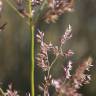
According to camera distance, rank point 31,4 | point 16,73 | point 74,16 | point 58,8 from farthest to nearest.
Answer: point 74,16, point 16,73, point 31,4, point 58,8

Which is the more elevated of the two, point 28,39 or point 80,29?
point 80,29

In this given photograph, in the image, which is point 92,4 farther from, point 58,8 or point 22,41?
point 58,8

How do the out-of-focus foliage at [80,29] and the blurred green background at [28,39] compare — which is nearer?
the blurred green background at [28,39]

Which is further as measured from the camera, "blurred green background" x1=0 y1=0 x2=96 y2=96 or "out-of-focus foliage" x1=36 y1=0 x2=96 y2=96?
"out-of-focus foliage" x1=36 y1=0 x2=96 y2=96

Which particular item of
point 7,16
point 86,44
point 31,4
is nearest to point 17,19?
point 7,16

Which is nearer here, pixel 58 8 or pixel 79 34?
pixel 58 8

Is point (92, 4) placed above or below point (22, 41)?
above

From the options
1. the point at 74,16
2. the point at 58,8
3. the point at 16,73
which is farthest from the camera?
the point at 74,16

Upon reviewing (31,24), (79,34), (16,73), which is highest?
(31,24)

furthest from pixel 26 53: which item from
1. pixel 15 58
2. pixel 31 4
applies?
pixel 31 4
